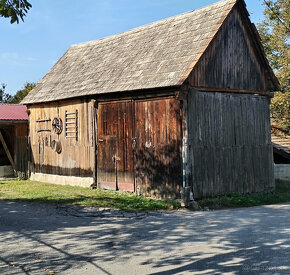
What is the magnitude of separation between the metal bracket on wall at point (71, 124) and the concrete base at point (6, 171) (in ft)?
17.8

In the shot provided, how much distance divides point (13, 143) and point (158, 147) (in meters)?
11.2

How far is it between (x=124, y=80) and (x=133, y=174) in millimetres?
3402

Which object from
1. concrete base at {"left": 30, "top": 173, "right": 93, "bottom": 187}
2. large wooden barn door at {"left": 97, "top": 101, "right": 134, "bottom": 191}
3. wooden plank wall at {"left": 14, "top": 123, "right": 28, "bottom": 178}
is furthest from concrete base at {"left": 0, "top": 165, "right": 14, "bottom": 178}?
large wooden barn door at {"left": 97, "top": 101, "right": 134, "bottom": 191}

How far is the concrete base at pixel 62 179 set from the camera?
55.1 ft

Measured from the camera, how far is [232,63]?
48.4 feet

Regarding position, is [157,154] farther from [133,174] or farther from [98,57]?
[98,57]

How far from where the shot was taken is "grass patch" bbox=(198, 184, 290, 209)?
12750 mm

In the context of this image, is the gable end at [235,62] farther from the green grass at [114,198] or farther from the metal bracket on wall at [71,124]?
the metal bracket on wall at [71,124]

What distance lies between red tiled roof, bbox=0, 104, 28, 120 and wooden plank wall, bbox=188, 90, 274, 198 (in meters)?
11.3

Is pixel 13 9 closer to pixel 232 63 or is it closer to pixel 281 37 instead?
pixel 232 63

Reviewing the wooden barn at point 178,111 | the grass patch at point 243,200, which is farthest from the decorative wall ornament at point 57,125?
the grass patch at point 243,200

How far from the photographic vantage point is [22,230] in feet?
29.6

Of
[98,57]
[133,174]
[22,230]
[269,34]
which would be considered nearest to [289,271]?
[22,230]

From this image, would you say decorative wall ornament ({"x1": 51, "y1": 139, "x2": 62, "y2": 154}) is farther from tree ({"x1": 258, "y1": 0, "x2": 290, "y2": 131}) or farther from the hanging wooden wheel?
tree ({"x1": 258, "y1": 0, "x2": 290, "y2": 131})
